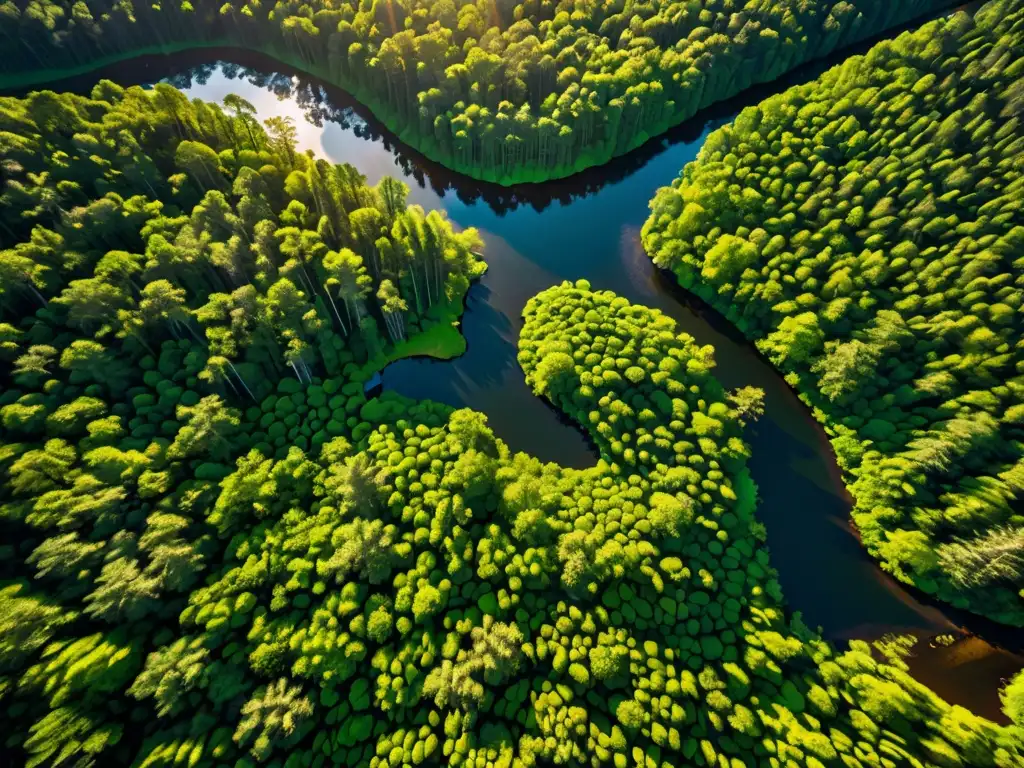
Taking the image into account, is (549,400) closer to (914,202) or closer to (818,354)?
(818,354)

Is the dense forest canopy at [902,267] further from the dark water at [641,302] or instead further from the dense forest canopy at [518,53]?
the dense forest canopy at [518,53]

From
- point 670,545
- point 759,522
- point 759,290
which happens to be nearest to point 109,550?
point 670,545

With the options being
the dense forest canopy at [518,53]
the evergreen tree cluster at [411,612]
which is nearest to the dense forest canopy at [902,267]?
the evergreen tree cluster at [411,612]

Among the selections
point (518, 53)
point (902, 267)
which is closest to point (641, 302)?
point (902, 267)

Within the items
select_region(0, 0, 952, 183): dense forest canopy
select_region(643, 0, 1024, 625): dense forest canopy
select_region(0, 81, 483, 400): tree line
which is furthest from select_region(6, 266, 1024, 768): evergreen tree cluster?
select_region(0, 0, 952, 183): dense forest canopy

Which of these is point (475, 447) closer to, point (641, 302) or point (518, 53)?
point (641, 302)

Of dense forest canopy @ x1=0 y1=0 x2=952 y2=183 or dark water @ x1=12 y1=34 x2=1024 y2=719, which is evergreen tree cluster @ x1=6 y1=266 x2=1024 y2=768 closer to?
dark water @ x1=12 y1=34 x2=1024 y2=719
